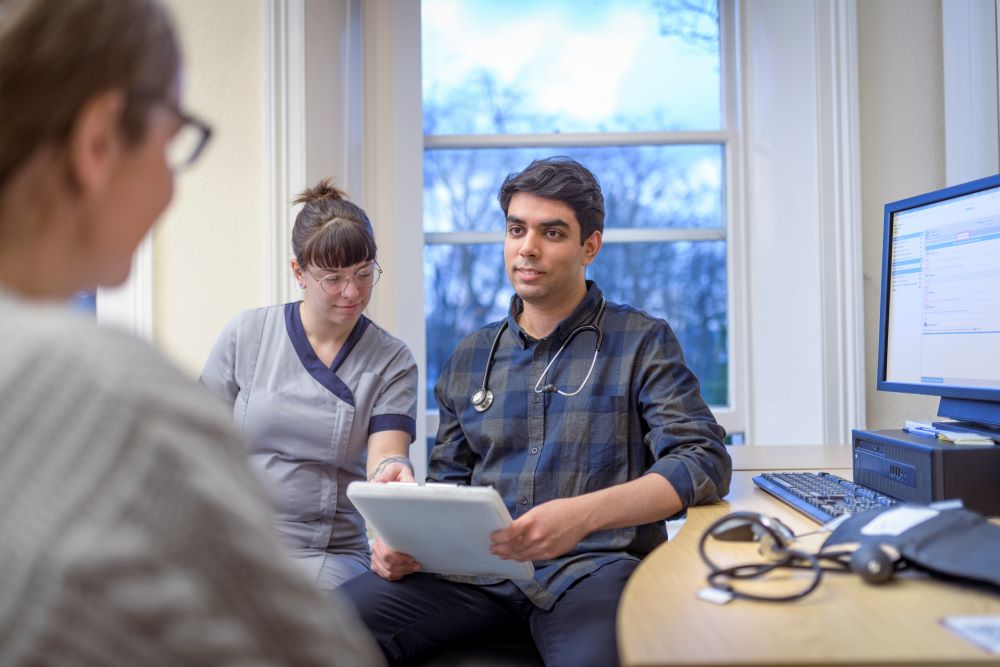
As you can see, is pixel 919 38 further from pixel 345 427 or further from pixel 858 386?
pixel 345 427

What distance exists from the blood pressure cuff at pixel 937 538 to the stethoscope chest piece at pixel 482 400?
2.82ft

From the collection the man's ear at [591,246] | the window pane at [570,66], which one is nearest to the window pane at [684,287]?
the window pane at [570,66]

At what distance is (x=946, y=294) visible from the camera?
1.54 metres

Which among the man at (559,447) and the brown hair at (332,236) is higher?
the brown hair at (332,236)

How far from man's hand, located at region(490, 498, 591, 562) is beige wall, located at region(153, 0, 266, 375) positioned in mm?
1314

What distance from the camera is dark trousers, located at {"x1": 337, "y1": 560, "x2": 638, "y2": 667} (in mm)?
1507

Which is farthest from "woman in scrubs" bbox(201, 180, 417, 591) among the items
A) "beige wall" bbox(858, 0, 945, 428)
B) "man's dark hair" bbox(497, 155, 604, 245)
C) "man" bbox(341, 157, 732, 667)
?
"beige wall" bbox(858, 0, 945, 428)

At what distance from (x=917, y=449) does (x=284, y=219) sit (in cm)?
171

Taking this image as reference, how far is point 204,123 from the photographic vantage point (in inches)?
27.6

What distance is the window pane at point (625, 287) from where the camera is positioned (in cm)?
292

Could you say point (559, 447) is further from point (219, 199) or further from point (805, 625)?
point (219, 199)

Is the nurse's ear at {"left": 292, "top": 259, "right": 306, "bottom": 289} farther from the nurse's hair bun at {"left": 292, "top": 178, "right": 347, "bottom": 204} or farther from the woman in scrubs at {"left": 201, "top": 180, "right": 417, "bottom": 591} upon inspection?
the nurse's hair bun at {"left": 292, "top": 178, "right": 347, "bottom": 204}

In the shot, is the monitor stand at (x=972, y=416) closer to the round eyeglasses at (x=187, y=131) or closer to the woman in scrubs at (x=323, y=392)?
the woman in scrubs at (x=323, y=392)

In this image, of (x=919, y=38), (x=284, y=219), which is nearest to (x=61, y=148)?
(x=284, y=219)
